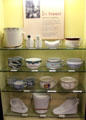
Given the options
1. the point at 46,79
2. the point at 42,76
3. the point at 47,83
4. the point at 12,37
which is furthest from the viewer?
the point at 42,76

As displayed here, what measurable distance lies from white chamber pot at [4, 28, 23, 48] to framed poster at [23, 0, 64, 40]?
0.27 meters

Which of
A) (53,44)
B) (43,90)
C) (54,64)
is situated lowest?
(43,90)

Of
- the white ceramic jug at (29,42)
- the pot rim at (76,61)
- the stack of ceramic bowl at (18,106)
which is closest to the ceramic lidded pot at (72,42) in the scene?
the pot rim at (76,61)

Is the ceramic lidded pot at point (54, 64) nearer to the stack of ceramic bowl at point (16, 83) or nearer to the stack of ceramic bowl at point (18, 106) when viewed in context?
the stack of ceramic bowl at point (16, 83)

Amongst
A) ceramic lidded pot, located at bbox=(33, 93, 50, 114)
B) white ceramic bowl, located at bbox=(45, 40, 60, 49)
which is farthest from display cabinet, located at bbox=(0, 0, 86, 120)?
white ceramic bowl, located at bbox=(45, 40, 60, 49)

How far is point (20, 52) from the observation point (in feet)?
7.70

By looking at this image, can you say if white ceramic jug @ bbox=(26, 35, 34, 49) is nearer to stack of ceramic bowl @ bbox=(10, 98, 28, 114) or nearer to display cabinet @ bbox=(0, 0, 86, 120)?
display cabinet @ bbox=(0, 0, 86, 120)

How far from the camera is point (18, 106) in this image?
2.29 metres

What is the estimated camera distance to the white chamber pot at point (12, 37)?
6.48ft

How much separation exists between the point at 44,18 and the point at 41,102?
1.15 m

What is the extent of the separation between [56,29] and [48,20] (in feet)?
0.55

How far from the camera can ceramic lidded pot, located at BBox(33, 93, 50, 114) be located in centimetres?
217

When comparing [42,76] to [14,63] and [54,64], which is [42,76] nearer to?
[54,64]

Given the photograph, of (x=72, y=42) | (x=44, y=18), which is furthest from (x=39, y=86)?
(x=44, y=18)
